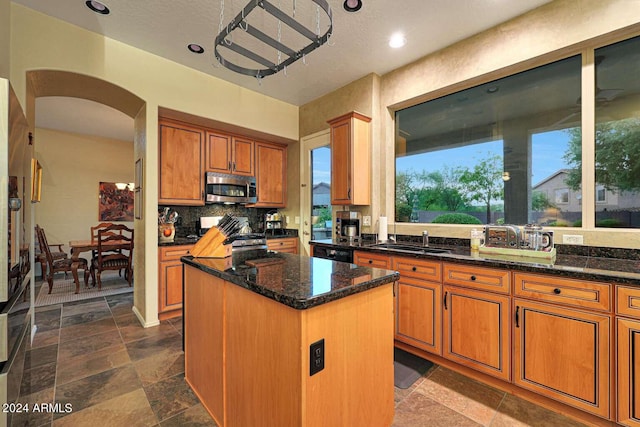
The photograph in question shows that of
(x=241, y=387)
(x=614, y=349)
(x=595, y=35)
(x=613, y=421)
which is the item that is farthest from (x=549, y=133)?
(x=241, y=387)

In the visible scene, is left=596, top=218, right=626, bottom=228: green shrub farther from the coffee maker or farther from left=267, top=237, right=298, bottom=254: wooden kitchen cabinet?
left=267, top=237, right=298, bottom=254: wooden kitchen cabinet

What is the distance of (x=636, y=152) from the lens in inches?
81.7

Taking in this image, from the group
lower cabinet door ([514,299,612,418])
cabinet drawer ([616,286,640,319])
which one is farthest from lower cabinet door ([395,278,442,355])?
cabinet drawer ([616,286,640,319])

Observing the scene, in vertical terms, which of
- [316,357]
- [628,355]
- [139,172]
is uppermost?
[139,172]

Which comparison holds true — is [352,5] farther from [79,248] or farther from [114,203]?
[114,203]

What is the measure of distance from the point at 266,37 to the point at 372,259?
6.84 feet

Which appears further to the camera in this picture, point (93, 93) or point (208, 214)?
point (208, 214)

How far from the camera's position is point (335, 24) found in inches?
105

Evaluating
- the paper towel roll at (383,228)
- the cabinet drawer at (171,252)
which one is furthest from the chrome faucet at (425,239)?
the cabinet drawer at (171,252)

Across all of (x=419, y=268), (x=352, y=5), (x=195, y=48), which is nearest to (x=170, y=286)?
(x=195, y=48)

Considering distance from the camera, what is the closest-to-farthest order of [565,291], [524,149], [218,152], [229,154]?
[565,291] < [524,149] < [218,152] < [229,154]

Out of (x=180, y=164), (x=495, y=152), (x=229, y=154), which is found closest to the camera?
(x=495, y=152)

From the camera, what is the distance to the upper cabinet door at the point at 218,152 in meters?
4.01

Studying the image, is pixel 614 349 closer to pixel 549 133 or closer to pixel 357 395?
pixel 357 395
